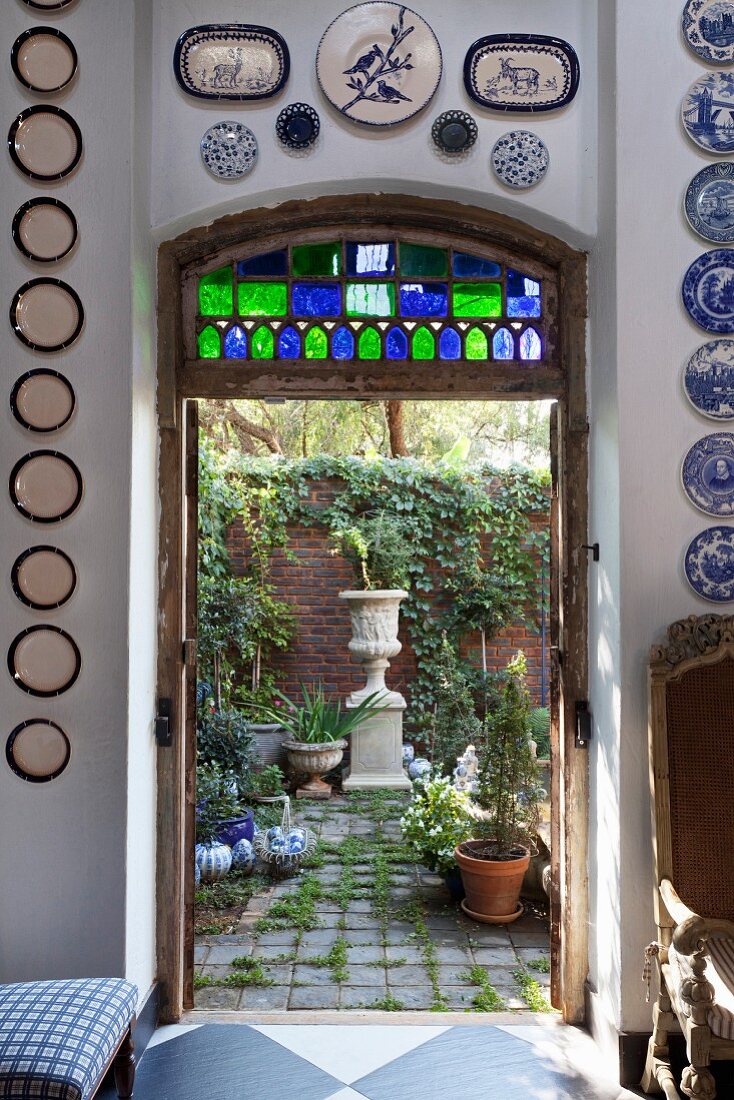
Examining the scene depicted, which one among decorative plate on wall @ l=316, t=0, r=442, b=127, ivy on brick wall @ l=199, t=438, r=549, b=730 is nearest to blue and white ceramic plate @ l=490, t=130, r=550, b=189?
decorative plate on wall @ l=316, t=0, r=442, b=127

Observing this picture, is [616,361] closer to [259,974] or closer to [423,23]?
[423,23]

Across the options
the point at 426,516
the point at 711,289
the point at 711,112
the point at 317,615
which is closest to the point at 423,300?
the point at 711,289

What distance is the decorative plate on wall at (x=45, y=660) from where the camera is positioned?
250 centimetres

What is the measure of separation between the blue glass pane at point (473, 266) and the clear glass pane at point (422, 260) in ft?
0.12

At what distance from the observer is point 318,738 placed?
6.42 meters

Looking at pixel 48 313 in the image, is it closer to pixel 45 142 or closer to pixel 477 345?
pixel 45 142

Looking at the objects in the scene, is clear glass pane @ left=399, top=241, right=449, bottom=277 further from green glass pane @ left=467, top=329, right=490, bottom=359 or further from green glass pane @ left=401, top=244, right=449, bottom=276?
green glass pane @ left=467, top=329, right=490, bottom=359

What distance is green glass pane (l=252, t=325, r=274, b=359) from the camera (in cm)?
290

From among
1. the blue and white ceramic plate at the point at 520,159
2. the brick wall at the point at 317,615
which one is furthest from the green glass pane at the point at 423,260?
the brick wall at the point at 317,615

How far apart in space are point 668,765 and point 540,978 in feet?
4.82

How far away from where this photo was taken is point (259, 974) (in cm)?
338

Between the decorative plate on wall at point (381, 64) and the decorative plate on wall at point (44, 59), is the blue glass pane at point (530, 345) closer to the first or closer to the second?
the decorative plate on wall at point (381, 64)

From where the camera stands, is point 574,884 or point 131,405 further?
point 574,884

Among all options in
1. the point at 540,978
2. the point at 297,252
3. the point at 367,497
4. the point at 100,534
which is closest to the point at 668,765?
the point at 540,978
